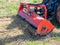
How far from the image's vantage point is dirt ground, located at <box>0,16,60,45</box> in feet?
23.4

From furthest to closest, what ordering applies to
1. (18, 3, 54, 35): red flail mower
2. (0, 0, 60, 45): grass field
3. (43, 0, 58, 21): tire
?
1. (43, 0, 58, 21): tire
2. (18, 3, 54, 35): red flail mower
3. (0, 0, 60, 45): grass field

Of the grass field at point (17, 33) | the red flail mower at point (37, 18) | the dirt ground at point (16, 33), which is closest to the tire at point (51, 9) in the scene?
the red flail mower at point (37, 18)

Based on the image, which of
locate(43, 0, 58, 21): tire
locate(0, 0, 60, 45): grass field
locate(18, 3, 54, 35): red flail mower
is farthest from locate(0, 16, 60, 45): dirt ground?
locate(43, 0, 58, 21): tire

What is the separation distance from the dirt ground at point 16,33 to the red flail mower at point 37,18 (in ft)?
0.56

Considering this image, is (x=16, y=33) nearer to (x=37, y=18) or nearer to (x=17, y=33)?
(x=17, y=33)

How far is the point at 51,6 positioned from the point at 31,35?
1.91m

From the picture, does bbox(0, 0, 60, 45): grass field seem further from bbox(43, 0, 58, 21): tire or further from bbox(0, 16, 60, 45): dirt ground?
bbox(43, 0, 58, 21): tire

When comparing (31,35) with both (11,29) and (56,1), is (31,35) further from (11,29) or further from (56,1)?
(56,1)

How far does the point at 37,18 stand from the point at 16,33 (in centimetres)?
78

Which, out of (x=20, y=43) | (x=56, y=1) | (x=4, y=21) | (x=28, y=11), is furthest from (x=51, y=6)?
(x=20, y=43)

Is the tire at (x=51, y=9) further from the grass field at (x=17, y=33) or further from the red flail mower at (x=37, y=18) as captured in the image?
the grass field at (x=17, y=33)

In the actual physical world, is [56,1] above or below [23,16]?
above

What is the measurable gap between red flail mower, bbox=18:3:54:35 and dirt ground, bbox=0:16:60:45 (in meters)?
0.17

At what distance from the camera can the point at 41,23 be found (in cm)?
733
